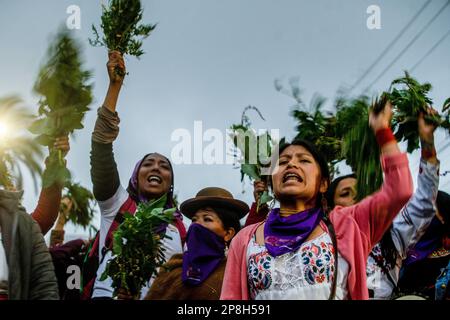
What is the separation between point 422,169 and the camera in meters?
3.56

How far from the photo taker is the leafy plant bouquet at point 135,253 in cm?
380

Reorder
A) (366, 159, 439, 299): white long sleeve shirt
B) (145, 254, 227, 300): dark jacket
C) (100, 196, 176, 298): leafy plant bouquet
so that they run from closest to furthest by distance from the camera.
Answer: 1. (366, 159, 439, 299): white long sleeve shirt
2. (100, 196, 176, 298): leafy plant bouquet
3. (145, 254, 227, 300): dark jacket

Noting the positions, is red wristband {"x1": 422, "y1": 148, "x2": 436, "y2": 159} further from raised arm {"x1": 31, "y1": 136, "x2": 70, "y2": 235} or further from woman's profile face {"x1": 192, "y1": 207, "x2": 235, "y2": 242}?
raised arm {"x1": 31, "y1": 136, "x2": 70, "y2": 235}

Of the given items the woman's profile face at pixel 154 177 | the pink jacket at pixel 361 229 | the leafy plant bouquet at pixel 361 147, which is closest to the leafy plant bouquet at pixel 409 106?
the leafy plant bouquet at pixel 361 147

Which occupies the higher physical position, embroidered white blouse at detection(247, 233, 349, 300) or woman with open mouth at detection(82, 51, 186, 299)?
woman with open mouth at detection(82, 51, 186, 299)

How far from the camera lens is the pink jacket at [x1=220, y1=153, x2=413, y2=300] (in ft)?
10.2

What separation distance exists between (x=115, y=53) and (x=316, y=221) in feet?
6.21

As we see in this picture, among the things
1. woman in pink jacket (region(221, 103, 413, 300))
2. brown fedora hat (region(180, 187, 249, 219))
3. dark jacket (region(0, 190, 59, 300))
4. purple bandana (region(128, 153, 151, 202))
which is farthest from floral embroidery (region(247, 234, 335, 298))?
purple bandana (region(128, 153, 151, 202))

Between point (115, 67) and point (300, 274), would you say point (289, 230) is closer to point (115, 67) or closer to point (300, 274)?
point (300, 274)

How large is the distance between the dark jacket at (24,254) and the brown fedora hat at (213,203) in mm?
1162

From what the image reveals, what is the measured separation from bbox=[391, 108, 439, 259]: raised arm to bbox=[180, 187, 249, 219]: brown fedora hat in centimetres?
111

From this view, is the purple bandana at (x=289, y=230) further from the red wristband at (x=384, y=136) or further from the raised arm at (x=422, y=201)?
the raised arm at (x=422, y=201)
